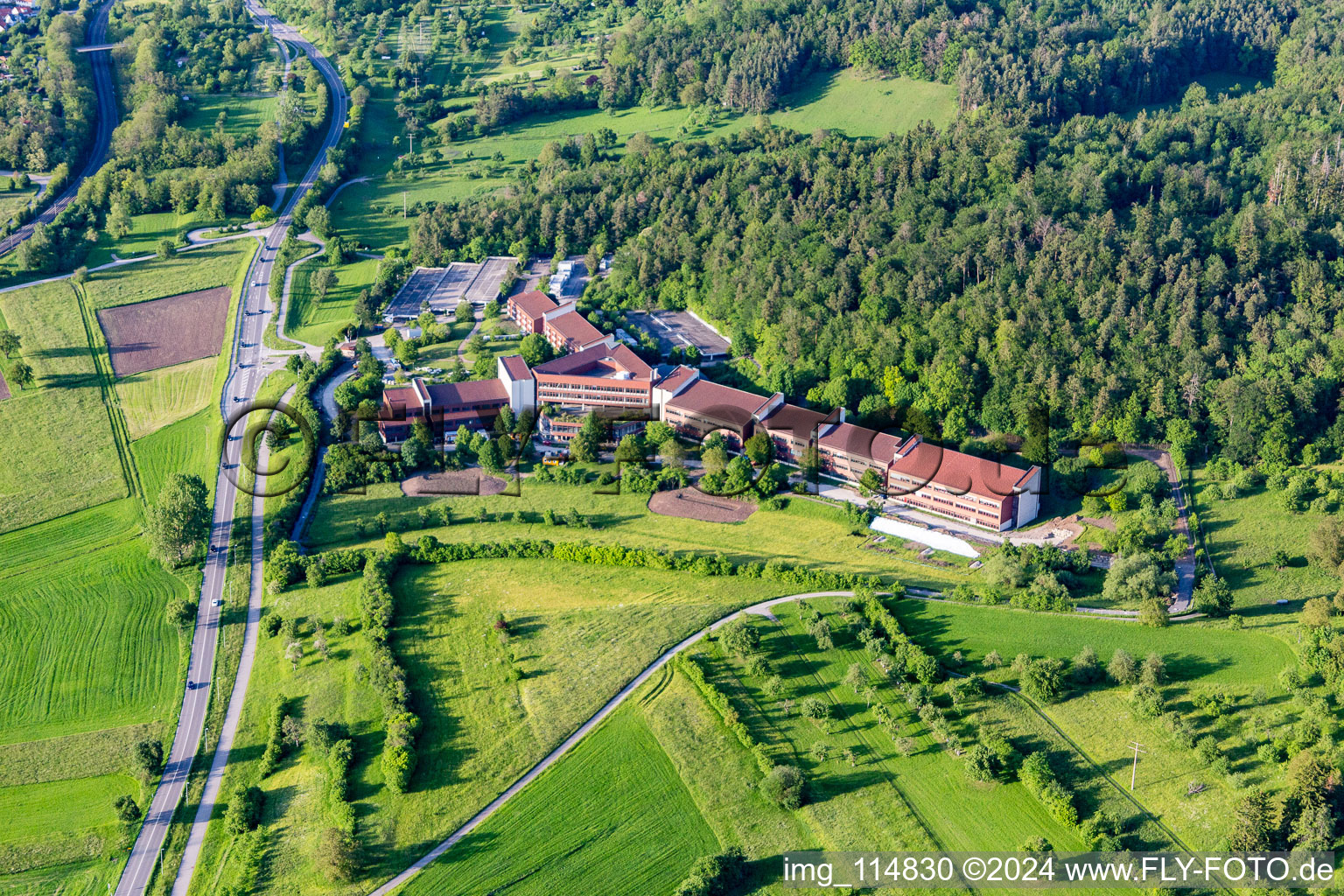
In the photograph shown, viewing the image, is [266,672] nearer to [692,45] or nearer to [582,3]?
[692,45]

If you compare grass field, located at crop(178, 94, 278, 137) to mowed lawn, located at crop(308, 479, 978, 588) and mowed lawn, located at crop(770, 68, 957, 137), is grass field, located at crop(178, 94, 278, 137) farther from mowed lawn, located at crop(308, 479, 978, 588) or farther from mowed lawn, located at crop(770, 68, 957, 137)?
mowed lawn, located at crop(308, 479, 978, 588)

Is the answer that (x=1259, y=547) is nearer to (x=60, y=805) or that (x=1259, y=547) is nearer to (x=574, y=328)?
(x=574, y=328)

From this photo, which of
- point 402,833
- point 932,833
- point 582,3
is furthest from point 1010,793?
point 582,3

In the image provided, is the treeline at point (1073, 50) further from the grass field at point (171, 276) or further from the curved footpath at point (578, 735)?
the grass field at point (171, 276)

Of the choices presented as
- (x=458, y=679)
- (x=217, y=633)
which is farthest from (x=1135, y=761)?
(x=217, y=633)

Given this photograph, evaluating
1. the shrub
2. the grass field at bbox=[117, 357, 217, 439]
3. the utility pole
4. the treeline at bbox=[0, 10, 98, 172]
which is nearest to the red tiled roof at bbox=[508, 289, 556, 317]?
the grass field at bbox=[117, 357, 217, 439]
